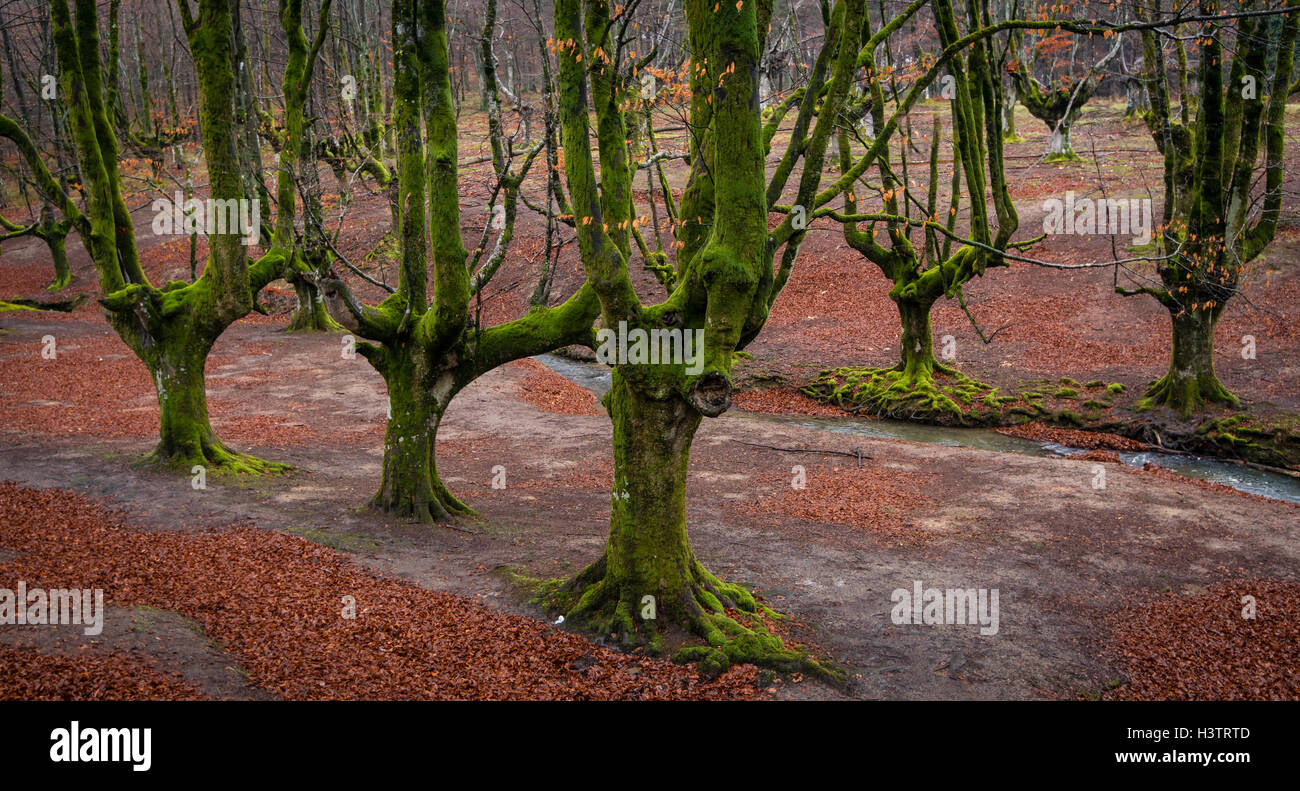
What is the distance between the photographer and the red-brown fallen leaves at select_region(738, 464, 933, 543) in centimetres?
1243

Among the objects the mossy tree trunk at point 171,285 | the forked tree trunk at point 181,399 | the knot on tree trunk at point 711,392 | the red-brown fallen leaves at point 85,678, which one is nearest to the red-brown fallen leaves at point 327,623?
the red-brown fallen leaves at point 85,678

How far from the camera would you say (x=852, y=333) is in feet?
85.8

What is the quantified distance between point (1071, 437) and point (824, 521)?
8.58m

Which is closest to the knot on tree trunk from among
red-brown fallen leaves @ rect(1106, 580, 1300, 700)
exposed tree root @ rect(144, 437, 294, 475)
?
red-brown fallen leaves @ rect(1106, 580, 1300, 700)

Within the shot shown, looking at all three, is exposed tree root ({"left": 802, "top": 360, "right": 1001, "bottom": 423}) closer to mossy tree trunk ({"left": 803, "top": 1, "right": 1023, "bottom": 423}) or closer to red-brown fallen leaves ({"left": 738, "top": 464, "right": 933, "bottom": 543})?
mossy tree trunk ({"left": 803, "top": 1, "right": 1023, "bottom": 423})

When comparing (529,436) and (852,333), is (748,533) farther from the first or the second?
(852,333)

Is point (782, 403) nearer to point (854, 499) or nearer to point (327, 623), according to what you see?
point (854, 499)

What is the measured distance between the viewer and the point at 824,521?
12.6 meters

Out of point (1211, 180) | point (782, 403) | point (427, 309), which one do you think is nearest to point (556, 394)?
→ point (782, 403)

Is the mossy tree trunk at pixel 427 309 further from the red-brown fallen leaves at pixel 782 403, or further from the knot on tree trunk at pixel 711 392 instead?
the red-brown fallen leaves at pixel 782 403

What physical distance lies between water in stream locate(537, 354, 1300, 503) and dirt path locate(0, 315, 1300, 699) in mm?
1628

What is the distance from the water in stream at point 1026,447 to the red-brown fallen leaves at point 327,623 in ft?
40.6

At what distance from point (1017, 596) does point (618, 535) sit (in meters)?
4.77
